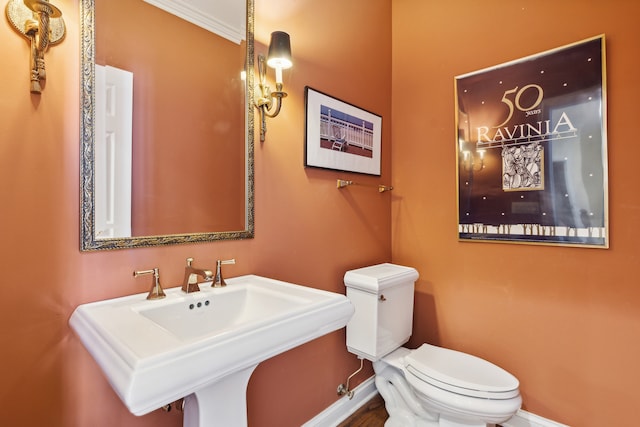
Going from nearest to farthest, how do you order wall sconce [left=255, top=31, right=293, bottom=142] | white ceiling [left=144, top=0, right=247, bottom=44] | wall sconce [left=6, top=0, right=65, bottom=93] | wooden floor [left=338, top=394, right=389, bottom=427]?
wall sconce [left=6, top=0, right=65, bottom=93] → white ceiling [left=144, top=0, right=247, bottom=44] → wall sconce [left=255, top=31, right=293, bottom=142] → wooden floor [left=338, top=394, right=389, bottom=427]

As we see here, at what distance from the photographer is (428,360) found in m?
1.58

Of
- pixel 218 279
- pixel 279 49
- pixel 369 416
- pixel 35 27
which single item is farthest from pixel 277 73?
pixel 369 416

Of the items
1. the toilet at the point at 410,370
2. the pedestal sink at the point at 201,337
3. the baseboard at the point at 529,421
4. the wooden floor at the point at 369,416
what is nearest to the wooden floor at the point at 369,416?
the wooden floor at the point at 369,416

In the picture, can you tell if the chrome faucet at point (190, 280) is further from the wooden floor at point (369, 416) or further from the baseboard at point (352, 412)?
the wooden floor at point (369, 416)

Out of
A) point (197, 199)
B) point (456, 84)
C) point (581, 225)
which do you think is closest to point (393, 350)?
point (581, 225)

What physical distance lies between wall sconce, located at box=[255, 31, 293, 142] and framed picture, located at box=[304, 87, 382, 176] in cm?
26

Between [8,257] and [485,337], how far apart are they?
217cm

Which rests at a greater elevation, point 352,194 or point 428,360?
point 352,194

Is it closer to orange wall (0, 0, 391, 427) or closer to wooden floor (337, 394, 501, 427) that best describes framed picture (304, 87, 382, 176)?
orange wall (0, 0, 391, 427)

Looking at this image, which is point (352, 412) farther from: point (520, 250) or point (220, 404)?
point (520, 250)

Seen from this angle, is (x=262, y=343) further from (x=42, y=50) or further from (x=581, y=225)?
(x=581, y=225)

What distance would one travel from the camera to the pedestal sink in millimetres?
594

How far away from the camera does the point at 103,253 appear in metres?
0.96

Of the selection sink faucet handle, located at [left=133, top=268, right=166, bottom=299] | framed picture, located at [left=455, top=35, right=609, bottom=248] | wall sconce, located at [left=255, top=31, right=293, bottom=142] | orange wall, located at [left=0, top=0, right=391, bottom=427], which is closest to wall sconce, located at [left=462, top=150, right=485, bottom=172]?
framed picture, located at [left=455, top=35, right=609, bottom=248]
